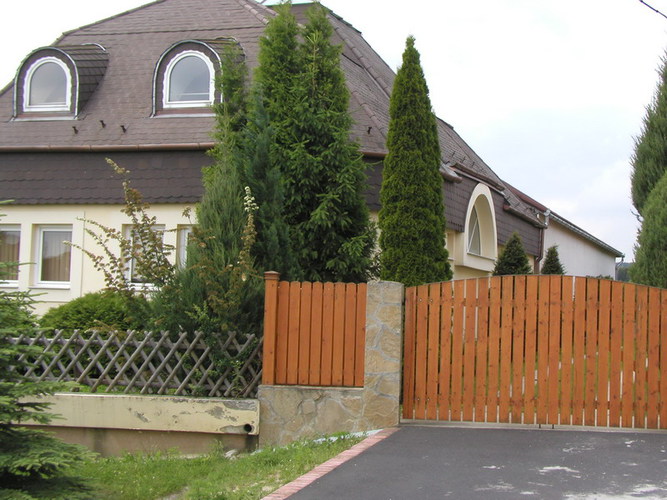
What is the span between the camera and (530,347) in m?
9.11

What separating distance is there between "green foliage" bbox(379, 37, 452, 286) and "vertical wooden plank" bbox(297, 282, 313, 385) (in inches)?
120

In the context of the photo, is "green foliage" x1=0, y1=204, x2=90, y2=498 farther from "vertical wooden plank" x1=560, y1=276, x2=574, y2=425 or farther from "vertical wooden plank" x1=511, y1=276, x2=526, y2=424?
"vertical wooden plank" x1=560, y1=276, x2=574, y2=425

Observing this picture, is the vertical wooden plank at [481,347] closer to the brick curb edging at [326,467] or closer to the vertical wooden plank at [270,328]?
the brick curb edging at [326,467]

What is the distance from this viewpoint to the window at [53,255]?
55.5ft

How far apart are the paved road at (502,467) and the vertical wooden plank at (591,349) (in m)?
0.25

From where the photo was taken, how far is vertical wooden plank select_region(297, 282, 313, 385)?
9.49 meters

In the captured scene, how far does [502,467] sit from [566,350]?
87.4 inches

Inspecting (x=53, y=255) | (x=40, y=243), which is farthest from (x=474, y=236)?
(x=40, y=243)

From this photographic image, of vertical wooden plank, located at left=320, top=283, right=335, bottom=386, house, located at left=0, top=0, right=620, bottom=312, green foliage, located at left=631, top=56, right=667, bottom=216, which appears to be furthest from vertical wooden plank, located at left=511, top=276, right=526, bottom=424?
green foliage, located at left=631, top=56, right=667, bottom=216

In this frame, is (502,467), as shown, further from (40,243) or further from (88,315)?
(40,243)

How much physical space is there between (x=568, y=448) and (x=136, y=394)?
16.5 ft

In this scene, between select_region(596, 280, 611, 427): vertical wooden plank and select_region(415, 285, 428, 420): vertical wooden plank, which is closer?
select_region(596, 280, 611, 427): vertical wooden plank

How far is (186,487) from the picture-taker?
802 cm

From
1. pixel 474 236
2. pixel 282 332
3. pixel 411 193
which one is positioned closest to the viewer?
pixel 282 332
